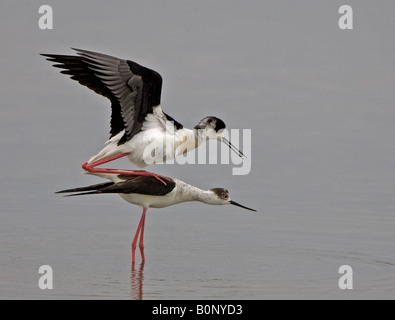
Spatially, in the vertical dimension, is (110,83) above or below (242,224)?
above

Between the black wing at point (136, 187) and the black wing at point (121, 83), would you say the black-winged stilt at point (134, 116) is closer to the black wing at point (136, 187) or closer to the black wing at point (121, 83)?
the black wing at point (121, 83)

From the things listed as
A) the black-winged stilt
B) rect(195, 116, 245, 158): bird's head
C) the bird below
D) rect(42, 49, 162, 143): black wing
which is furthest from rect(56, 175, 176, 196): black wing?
rect(195, 116, 245, 158): bird's head

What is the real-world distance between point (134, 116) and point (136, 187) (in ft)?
2.43

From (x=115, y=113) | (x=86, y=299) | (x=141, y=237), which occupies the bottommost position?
(x=86, y=299)

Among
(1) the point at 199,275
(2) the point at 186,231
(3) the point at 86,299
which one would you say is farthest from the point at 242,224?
(3) the point at 86,299

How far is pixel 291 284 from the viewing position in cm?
1068

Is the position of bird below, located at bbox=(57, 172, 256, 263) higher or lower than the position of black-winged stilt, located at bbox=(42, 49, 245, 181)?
lower

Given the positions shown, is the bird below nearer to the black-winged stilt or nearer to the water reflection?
the black-winged stilt

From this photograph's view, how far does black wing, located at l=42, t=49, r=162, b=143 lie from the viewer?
36.5ft

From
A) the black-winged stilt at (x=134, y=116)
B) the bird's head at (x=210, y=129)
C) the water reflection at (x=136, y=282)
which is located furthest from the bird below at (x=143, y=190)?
the bird's head at (x=210, y=129)

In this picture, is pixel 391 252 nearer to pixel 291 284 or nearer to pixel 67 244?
pixel 291 284

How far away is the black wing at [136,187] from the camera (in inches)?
458

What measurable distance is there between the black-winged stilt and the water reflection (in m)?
1.19

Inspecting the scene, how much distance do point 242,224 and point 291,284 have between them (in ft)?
9.34
